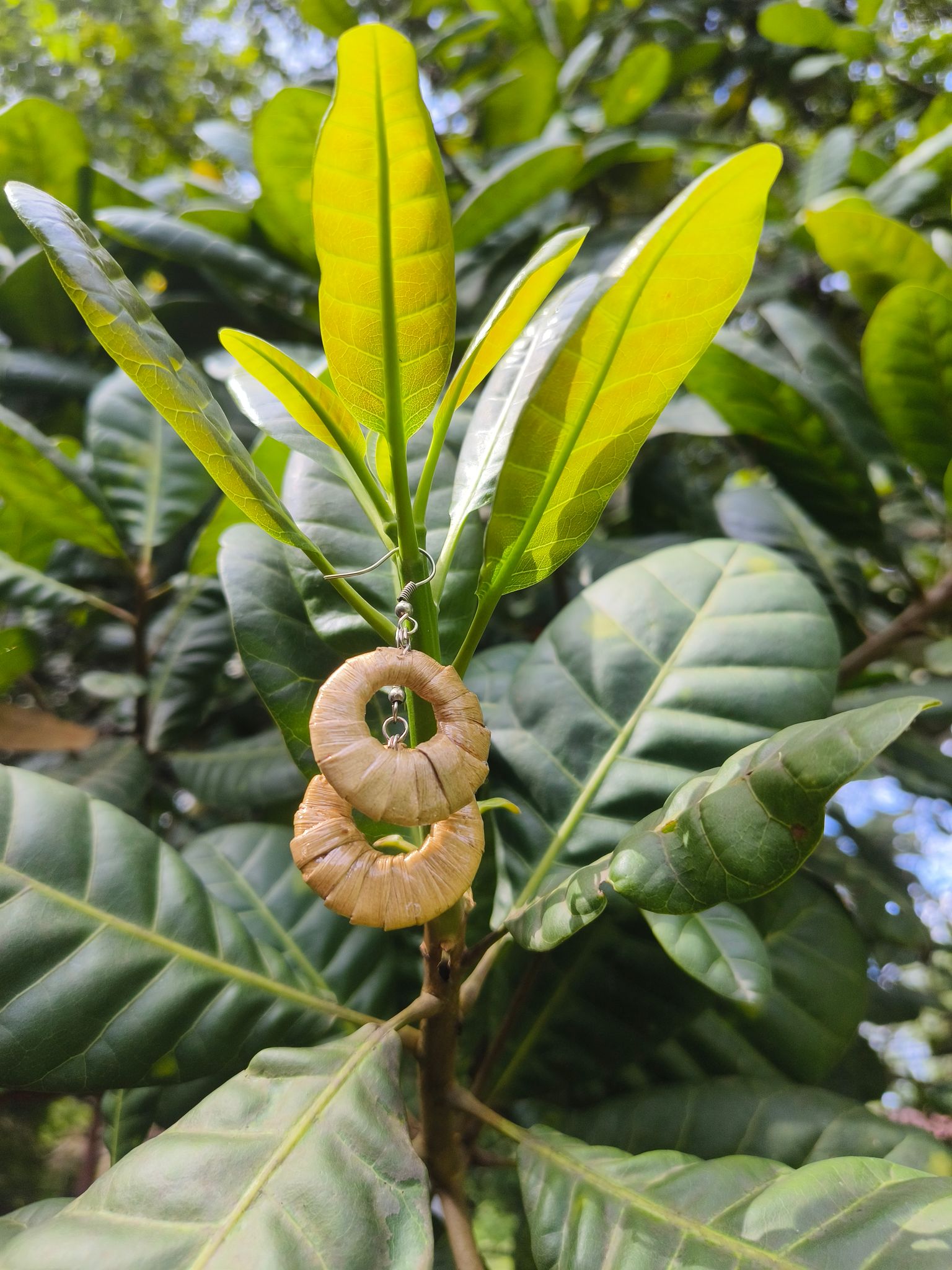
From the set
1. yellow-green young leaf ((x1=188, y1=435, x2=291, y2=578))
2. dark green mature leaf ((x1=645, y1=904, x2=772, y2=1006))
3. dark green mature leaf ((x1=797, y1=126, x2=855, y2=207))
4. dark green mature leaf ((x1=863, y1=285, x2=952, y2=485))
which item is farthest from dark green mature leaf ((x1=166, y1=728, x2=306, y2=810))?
dark green mature leaf ((x1=797, y1=126, x2=855, y2=207))

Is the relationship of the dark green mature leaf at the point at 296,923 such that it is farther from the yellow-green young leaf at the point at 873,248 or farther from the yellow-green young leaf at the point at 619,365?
the yellow-green young leaf at the point at 873,248

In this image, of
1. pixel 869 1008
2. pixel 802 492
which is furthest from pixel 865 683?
pixel 869 1008

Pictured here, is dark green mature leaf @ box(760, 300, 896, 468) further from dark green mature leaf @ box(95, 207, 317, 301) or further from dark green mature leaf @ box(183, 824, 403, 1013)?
dark green mature leaf @ box(183, 824, 403, 1013)

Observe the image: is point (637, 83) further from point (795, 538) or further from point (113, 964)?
point (113, 964)

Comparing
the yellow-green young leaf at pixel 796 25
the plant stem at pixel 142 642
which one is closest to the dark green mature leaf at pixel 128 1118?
the plant stem at pixel 142 642

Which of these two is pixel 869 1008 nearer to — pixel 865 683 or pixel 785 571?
pixel 865 683

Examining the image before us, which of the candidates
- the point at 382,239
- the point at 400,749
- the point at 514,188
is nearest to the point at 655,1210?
the point at 400,749

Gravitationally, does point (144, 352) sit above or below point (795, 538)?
above
